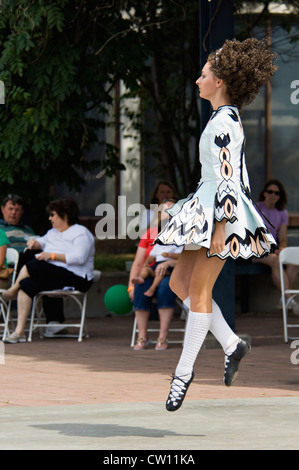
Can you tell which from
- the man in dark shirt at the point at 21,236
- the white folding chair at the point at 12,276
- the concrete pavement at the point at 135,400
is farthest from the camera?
the man in dark shirt at the point at 21,236

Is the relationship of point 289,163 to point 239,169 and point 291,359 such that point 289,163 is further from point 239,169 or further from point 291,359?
point 239,169

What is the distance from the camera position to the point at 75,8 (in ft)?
39.2

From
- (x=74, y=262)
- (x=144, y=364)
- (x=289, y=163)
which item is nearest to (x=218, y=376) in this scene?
(x=144, y=364)

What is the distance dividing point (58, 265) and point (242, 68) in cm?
554

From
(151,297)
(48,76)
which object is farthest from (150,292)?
(48,76)

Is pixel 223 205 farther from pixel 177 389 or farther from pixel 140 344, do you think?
pixel 140 344

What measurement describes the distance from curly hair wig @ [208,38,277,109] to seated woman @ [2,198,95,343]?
17.4 feet

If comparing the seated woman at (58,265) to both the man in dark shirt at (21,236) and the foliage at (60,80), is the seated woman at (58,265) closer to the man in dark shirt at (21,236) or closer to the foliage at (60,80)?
the man in dark shirt at (21,236)

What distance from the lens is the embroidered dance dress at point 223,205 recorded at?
19.0ft

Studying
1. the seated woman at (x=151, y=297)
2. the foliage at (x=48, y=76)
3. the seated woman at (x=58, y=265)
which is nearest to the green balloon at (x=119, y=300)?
the seated woman at (x=58, y=265)

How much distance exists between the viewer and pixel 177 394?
5746 mm

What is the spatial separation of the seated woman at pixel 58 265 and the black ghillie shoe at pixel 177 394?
5.45 metres

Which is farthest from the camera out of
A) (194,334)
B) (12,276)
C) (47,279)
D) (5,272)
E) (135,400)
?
(12,276)

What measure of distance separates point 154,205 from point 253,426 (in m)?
6.03
